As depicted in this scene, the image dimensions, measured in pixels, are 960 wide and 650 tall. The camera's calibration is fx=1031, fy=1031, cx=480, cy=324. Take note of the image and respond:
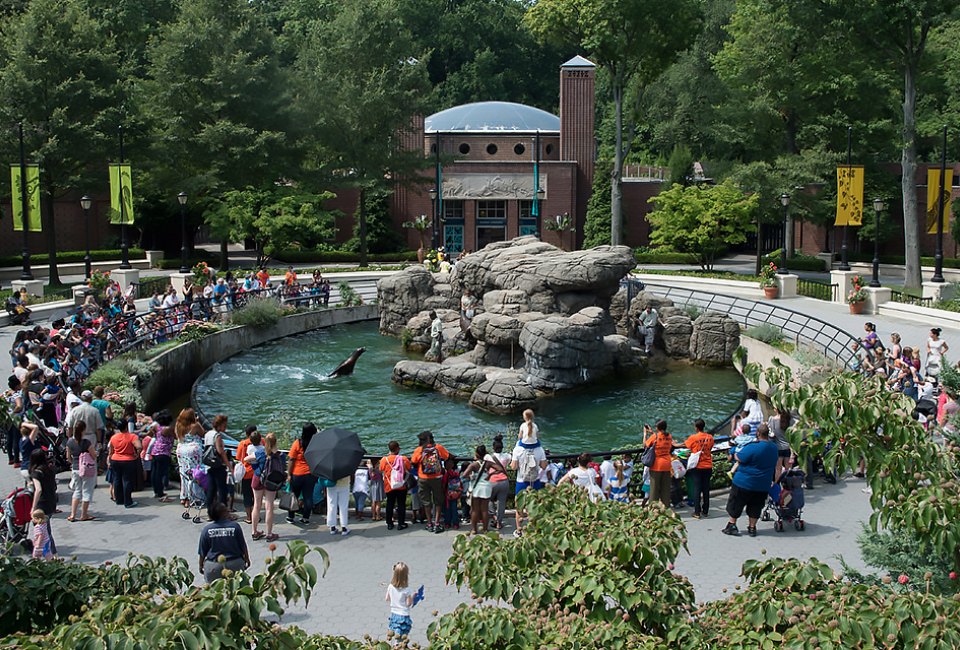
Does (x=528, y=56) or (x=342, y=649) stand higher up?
(x=528, y=56)

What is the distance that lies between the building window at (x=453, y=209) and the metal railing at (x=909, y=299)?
106ft

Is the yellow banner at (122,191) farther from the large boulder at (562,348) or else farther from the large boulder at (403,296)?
the large boulder at (562,348)

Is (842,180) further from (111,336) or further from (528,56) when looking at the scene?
(528,56)

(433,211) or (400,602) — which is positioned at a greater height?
(433,211)

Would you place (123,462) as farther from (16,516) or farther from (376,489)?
(376,489)

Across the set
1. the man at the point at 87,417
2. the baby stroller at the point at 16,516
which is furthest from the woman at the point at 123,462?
the baby stroller at the point at 16,516

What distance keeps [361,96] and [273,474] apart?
40933 millimetres

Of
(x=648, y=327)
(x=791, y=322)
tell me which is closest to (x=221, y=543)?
(x=648, y=327)

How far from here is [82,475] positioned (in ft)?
46.8

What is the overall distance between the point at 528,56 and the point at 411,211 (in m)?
34.2

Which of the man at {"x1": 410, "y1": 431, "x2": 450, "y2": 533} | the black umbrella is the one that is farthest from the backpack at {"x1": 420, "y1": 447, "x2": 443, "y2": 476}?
the black umbrella

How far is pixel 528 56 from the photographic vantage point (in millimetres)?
92562

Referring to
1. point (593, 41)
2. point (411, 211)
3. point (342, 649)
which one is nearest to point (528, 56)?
point (411, 211)

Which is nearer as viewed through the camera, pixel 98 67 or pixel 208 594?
pixel 208 594
